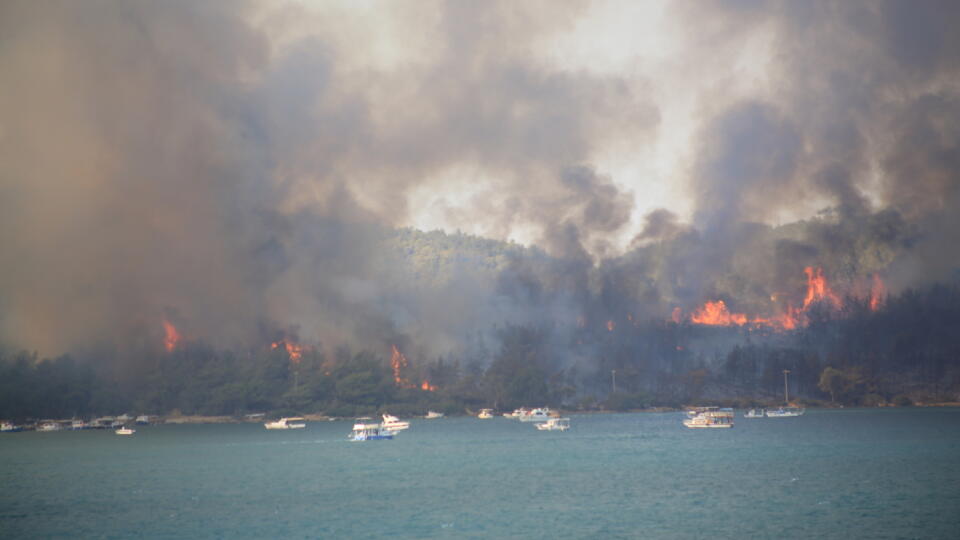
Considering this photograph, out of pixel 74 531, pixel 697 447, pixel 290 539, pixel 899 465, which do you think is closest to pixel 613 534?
pixel 290 539

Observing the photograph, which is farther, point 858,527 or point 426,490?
point 426,490

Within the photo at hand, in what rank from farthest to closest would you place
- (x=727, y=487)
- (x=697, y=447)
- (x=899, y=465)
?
(x=697, y=447) < (x=899, y=465) < (x=727, y=487)

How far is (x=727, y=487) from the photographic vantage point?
10581 centimetres

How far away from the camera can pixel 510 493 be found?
348ft

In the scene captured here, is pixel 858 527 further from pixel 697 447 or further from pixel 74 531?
pixel 697 447

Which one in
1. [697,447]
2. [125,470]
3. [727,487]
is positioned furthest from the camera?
[697,447]

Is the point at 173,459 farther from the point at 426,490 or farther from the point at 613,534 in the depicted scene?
the point at 613,534

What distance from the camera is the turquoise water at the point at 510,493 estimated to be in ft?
270

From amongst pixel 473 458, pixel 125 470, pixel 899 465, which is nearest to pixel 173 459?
pixel 125 470

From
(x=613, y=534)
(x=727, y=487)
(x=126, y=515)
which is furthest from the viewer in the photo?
(x=727, y=487)

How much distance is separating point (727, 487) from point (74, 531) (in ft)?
218

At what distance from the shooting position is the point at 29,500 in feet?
369

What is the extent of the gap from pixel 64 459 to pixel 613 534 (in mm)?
131828

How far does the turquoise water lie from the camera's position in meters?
82.4
